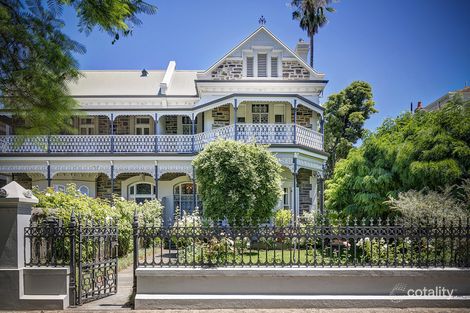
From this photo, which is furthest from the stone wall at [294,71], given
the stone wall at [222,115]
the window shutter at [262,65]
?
the stone wall at [222,115]

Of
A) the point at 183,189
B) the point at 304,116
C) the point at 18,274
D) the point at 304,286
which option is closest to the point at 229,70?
the point at 304,116

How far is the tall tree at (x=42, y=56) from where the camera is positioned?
4848 millimetres

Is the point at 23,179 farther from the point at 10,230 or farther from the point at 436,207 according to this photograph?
the point at 436,207

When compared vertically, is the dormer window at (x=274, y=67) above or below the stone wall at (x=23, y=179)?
above

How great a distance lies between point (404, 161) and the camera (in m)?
12.7

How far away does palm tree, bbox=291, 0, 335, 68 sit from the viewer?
30922mm

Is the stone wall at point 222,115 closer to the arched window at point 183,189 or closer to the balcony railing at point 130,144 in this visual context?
the balcony railing at point 130,144

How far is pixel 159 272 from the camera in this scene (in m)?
7.86

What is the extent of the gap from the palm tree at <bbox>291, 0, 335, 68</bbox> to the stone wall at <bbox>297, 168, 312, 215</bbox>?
1231cm

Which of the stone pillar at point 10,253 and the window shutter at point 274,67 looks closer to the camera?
the stone pillar at point 10,253

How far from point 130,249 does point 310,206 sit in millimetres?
10116

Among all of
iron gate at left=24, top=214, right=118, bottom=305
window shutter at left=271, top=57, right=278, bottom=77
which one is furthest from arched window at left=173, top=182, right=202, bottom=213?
iron gate at left=24, top=214, right=118, bottom=305

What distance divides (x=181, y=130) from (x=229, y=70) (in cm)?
424

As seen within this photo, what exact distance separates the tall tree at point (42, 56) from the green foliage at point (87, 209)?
11.5 ft
